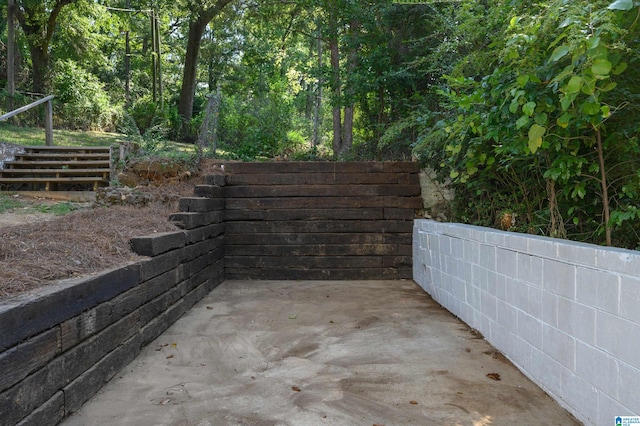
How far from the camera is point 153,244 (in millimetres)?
4082

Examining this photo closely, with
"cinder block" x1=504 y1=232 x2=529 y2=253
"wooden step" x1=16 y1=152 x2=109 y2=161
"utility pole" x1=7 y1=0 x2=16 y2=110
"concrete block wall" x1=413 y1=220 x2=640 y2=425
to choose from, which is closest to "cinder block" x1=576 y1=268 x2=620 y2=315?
"concrete block wall" x1=413 y1=220 x2=640 y2=425

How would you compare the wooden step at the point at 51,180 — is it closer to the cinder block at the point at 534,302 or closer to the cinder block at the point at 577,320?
the cinder block at the point at 534,302

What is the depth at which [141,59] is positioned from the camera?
25.5m

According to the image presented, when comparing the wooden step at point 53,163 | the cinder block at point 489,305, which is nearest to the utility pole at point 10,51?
the wooden step at point 53,163

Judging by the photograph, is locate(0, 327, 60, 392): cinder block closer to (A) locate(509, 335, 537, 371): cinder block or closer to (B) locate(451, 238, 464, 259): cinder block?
(A) locate(509, 335, 537, 371): cinder block

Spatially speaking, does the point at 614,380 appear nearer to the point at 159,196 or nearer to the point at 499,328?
the point at 499,328

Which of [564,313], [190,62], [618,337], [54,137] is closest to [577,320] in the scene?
[564,313]

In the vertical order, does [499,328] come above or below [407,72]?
below

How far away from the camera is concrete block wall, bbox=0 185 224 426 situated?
7.06ft

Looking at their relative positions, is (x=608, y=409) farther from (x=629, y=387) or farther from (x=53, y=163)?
(x=53, y=163)

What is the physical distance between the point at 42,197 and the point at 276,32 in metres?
9.50

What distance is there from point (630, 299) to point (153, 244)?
3.44m

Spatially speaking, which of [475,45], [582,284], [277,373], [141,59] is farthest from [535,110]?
[141,59]

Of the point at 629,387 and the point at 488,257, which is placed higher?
the point at 488,257
